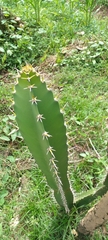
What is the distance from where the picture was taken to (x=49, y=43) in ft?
10.2

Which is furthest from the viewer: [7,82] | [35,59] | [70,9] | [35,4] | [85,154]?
[70,9]

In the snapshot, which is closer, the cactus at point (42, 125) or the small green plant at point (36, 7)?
the cactus at point (42, 125)

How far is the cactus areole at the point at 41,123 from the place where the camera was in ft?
3.74

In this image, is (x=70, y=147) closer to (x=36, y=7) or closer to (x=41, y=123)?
(x=41, y=123)

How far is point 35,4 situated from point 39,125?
2528mm

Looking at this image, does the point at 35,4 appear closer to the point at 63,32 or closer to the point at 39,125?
the point at 63,32

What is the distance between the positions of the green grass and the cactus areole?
170 mm

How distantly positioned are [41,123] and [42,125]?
0.01 m

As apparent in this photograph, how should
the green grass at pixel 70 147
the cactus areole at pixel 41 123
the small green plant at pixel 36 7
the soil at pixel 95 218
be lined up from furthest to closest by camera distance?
the small green plant at pixel 36 7, the green grass at pixel 70 147, the soil at pixel 95 218, the cactus areole at pixel 41 123

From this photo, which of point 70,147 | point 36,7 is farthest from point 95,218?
point 36,7

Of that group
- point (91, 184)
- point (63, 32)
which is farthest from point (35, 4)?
point (91, 184)

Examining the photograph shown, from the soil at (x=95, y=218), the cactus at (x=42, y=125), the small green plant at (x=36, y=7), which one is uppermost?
the small green plant at (x=36, y=7)

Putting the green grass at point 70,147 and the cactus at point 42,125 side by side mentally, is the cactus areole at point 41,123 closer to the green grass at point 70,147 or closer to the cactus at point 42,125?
the cactus at point 42,125

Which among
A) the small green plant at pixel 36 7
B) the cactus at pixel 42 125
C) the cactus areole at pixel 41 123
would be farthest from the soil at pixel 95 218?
the small green plant at pixel 36 7
